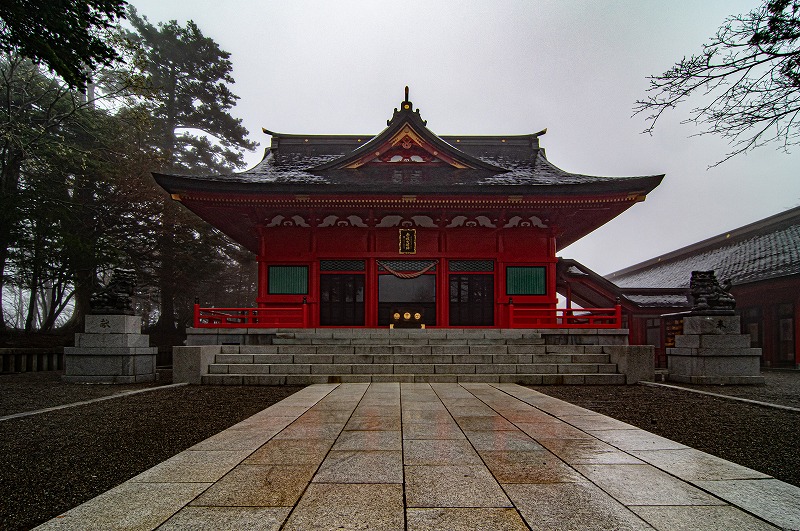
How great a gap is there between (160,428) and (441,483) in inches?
145

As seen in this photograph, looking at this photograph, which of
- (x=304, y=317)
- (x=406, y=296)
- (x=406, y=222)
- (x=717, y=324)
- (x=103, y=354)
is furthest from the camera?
(x=406, y=296)

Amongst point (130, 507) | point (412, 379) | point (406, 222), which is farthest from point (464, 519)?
point (406, 222)

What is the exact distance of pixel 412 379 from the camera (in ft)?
28.8

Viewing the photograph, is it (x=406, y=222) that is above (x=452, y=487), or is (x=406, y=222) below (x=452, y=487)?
above

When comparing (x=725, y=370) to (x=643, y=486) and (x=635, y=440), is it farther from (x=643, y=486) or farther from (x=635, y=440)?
(x=643, y=486)

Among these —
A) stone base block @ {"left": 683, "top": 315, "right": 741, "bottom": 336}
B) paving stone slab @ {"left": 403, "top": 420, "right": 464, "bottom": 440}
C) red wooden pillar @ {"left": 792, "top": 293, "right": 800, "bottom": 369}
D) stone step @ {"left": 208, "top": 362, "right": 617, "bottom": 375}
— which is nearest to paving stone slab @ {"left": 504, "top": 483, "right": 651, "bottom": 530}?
paving stone slab @ {"left": 403, "top": 420, "right": 464, "bottom": 440}

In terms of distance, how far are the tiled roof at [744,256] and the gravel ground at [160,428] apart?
10011mm

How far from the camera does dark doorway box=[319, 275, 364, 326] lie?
15125 millimetres

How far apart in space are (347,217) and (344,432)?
11.3 m

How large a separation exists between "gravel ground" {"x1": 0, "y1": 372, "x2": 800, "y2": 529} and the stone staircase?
1.87 feet

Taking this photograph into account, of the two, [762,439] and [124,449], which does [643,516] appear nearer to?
[762,439]

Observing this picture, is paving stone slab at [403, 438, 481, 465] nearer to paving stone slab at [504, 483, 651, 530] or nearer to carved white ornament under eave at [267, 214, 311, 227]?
paving stone slab at [504, 483, 651, 530]

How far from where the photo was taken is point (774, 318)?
16.5 metres

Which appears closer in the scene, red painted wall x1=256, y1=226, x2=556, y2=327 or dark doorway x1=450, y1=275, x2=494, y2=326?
red painted wall x1=256, y1=226, x2=556, y2=327
